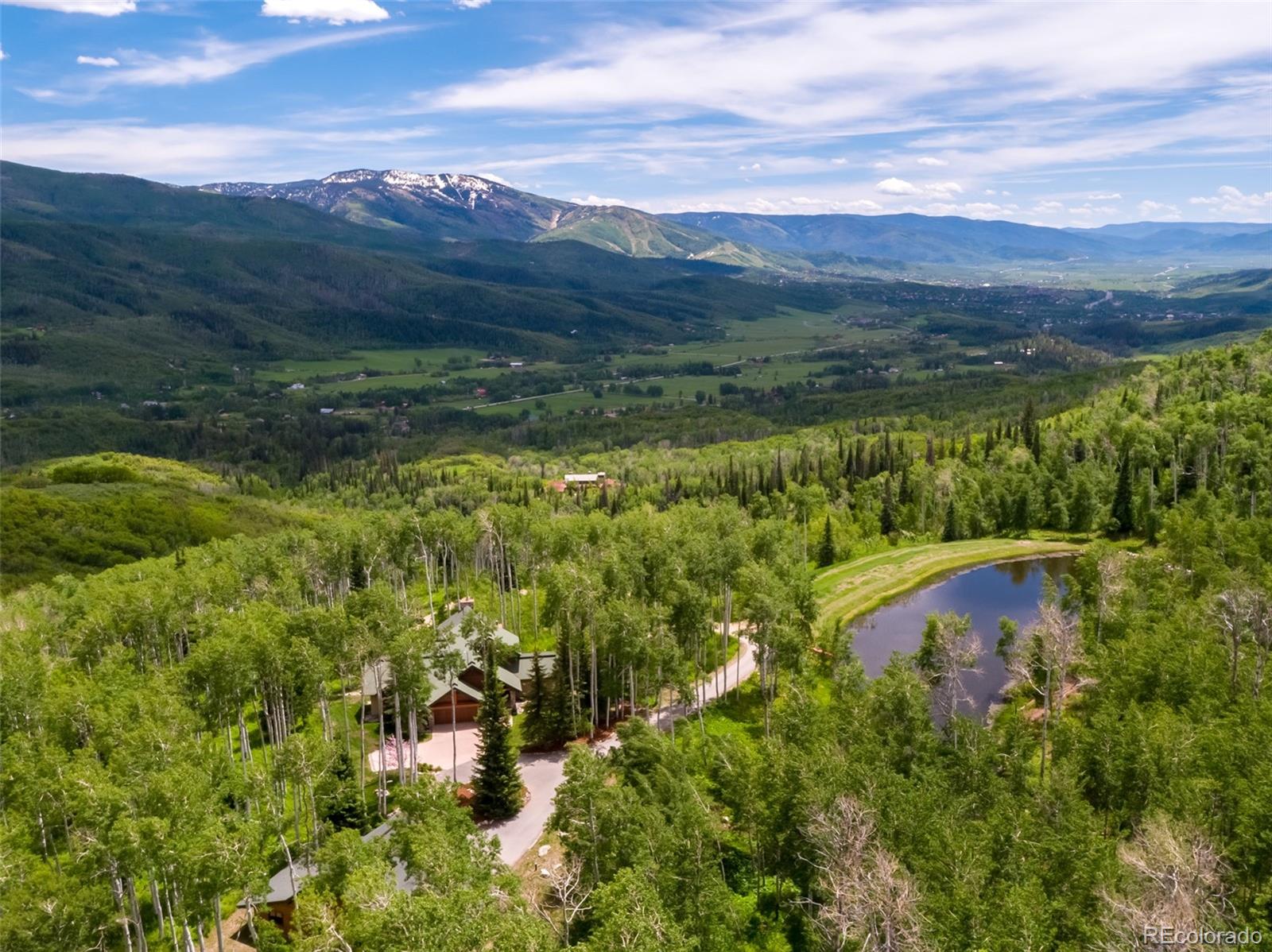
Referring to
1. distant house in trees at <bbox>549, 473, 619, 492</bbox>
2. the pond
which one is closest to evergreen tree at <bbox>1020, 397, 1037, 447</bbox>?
the pond

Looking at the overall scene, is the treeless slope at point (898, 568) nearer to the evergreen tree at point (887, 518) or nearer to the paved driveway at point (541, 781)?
the evergreen tree at point (887, 518)

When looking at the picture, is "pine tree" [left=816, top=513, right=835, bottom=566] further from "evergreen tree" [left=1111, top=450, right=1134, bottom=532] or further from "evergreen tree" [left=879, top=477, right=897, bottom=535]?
"evergreen tree" [left=1111, top=450, right=1134, bottom=532]

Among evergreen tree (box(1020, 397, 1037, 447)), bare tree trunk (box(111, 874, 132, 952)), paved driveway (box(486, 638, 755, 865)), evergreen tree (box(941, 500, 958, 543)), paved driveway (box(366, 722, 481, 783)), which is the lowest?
paved driveway (box(366, 722, 481, 783))

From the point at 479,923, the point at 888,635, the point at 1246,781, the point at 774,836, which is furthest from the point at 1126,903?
the point at 888,635

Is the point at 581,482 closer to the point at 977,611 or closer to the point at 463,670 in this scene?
the point at 977,611

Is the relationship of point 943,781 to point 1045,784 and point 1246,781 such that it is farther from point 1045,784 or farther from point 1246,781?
point 1246,781

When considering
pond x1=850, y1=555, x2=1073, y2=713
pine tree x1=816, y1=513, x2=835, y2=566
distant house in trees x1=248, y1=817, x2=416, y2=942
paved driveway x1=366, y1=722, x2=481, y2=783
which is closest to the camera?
distant house in trees x1=248, y1=817, x2=416, y2=942

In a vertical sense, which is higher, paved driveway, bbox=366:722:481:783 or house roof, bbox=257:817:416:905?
house roof, bbox=257:817:416:905

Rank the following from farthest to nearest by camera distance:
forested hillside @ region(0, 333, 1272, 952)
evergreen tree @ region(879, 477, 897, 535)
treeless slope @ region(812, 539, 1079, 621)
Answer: evergreen tree @ region(879, 477, 897, 535), treeless slope @ region(812, 539, 1079, 621), forested hillside @ region(0, 333, 1272, 952)

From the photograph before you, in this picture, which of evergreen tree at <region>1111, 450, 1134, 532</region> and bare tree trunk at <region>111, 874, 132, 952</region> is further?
evergreen tree at <region>1111, 450, 1134, 532</region>
